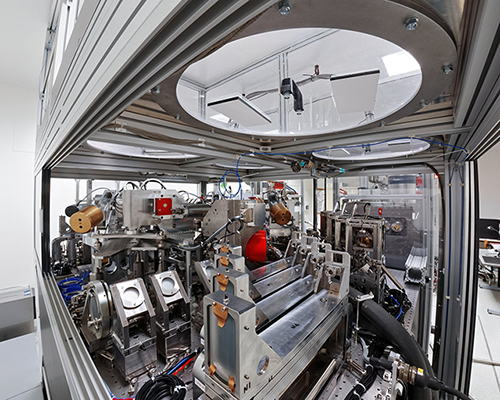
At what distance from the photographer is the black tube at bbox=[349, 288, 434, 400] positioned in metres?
1.11

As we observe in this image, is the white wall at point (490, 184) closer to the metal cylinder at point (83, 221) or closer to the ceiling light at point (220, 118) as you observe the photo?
the ceiling light at point (220, 118)

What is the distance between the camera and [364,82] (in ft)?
2.56

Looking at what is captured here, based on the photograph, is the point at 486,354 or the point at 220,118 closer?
the point at 220,118

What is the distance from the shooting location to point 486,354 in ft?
7.77

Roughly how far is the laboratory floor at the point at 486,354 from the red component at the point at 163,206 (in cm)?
325

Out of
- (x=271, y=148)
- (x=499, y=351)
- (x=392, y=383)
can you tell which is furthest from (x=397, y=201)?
(x=392, y=383)

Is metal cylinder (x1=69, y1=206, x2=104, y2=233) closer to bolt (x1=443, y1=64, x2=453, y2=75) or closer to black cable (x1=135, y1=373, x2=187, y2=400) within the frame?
black cable (x1=135, y1=373, x2=187, y2=400)

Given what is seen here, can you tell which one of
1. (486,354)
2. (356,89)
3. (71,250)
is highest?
(356,89)

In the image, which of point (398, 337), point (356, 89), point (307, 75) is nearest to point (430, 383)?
point (398, 337)

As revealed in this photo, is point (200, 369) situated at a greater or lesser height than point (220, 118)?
lesser

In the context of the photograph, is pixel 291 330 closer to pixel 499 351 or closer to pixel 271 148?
pixel 271 148

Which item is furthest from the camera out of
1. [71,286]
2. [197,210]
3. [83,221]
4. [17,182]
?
[17,182]

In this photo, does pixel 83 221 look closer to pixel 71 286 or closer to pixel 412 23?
pixel 71 286

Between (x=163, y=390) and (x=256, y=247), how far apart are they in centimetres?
158
